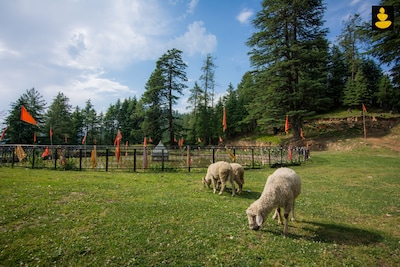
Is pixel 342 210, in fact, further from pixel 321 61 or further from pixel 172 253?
pixel 321 61

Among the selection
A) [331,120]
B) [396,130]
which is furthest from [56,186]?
[331,120]

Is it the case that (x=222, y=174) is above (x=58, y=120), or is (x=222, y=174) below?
below

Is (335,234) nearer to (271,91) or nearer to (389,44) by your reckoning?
(389,44)

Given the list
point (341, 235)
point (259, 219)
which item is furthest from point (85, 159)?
point (341, 235)

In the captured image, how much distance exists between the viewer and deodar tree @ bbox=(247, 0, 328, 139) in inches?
1194

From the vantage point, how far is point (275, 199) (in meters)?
4.90

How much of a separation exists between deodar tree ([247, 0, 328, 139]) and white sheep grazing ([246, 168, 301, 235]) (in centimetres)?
2720

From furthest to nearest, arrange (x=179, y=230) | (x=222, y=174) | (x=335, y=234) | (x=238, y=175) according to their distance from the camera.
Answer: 1. (x=238, y=175)
2. (x=222, y=174)
3. (x=335, y=234)
4. (x=179, y=230)

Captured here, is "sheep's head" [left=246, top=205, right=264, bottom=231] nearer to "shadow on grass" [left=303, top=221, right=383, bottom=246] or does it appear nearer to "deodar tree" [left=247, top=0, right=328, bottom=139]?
"shadow on grass" [left=303, top=221, right=383, bottom=246]

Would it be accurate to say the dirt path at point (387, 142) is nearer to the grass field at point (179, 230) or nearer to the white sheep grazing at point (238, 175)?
the grass field at point (179, 230)

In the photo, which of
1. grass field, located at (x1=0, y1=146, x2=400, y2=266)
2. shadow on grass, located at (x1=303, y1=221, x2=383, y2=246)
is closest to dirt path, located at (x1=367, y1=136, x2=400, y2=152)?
grass field, located at (x1=0, y1=146, x2=400, y2=266)

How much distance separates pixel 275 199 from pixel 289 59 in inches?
1235

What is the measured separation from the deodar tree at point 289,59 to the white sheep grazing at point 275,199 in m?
27.2
